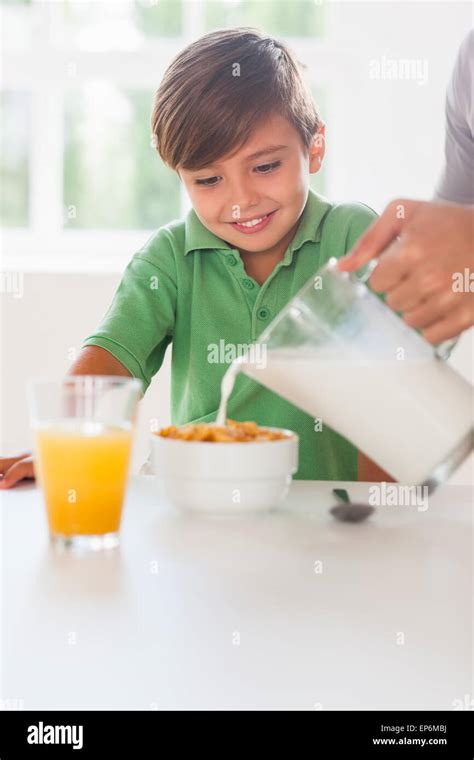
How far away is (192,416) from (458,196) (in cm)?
78

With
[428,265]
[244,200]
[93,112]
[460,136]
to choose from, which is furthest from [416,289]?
[93,112]

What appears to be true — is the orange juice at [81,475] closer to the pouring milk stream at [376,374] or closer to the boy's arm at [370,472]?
the pouring milk stream at [376,374]

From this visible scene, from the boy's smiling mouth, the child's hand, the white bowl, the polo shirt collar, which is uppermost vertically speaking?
the boy's smiling mouth

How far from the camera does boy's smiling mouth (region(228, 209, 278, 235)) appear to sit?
137 cm

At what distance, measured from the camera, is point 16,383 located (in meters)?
2.99

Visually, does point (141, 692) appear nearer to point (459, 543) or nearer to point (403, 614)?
point (403, 614)

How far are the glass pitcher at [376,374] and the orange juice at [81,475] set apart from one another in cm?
17

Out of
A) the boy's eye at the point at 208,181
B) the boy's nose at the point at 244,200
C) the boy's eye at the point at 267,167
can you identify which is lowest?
the boy's nose at the point at 244,200

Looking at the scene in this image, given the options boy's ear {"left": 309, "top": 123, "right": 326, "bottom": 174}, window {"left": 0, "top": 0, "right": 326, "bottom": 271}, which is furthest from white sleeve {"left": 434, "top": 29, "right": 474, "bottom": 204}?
window {"left": 0, "top": 0, "right": 326, "bottom": 271}

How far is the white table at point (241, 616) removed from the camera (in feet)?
1.72

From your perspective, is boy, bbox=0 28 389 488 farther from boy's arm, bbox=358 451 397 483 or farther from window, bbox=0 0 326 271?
window, bbox=0 0 326 271

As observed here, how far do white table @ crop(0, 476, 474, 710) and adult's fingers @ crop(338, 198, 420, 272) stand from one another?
9.2 inches

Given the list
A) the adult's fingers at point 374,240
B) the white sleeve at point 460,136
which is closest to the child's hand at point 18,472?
the adult's fingers at point 374,240

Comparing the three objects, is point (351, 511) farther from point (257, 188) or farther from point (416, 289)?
point (257, 188)
